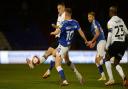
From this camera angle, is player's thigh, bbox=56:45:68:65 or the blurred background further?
the blurred background

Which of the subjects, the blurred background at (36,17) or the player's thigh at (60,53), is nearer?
the player's thigh at (60,53)

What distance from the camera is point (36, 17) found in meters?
31.2

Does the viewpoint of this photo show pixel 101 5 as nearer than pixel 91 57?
No

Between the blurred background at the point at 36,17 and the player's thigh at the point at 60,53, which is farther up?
the blurred background at the point at 36,17

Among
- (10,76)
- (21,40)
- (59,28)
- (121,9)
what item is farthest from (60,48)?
(121,9)

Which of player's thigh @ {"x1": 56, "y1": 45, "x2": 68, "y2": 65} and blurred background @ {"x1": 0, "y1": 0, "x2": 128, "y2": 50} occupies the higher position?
blurred background @ {"x1": 0, "y1": 0, "x2": 128, "y2": 50}

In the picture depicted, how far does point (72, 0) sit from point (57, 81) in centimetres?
1697

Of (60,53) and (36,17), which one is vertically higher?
(36,17)

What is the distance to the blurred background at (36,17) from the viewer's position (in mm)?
Answer: 28786

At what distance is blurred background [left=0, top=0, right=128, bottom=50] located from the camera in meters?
28.8

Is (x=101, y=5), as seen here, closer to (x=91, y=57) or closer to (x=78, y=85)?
(x=91, y=57)

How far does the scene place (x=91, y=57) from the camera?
944 inches

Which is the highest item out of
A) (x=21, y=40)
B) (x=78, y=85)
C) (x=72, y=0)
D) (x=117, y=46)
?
(x=72, y=0)

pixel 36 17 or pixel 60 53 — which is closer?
pixel 60 53
